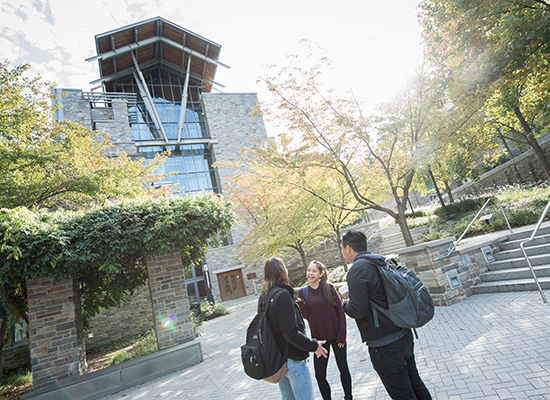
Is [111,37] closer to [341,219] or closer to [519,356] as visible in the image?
[341,219]

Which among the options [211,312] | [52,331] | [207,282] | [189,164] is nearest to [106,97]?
[189,164]

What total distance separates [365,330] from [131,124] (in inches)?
1081

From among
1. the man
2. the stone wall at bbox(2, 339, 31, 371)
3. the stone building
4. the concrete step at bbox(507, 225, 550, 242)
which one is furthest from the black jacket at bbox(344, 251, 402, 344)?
the stone building

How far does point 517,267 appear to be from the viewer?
6426mm

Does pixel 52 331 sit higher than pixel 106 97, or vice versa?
pixel 106 97

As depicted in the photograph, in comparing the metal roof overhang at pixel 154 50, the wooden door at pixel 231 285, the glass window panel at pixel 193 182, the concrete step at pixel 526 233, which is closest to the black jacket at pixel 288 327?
the concrete step at pixel 526 233

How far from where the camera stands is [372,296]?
7.77 ft

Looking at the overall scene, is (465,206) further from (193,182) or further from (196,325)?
(193,182)

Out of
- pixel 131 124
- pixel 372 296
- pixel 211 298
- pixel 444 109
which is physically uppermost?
pixel 131 124

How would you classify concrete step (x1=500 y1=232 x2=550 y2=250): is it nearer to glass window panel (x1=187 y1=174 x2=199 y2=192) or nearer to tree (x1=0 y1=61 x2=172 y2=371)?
tree (x1=0 y1=61 x2=172 y2=371)

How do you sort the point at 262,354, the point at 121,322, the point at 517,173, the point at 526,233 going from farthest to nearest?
the point at 517,173 → the point at 121,322 → the point at 526,233 → the point at 262,354

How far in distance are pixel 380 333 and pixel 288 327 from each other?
0.75 m

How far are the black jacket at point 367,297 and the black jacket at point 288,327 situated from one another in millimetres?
447

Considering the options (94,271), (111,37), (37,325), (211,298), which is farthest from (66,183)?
(111,37)
